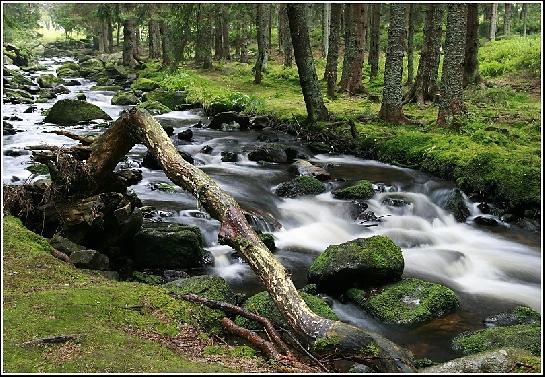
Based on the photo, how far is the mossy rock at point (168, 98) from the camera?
25641mm

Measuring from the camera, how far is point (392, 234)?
35.9 ft

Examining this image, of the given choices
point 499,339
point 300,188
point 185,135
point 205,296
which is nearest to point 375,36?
point 185,135

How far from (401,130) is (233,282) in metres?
9.95

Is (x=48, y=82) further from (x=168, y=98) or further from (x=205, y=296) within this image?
(x=205, y=296)

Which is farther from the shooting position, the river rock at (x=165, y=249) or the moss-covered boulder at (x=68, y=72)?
the moss-covered boulder at (x=68, y=72)

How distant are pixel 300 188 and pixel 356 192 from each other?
1390 mm

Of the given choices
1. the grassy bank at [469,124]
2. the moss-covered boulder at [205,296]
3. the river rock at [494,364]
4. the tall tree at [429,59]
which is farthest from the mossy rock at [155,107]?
the river rock at [494,364]

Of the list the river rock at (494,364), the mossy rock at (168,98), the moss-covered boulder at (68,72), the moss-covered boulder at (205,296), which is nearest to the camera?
the river rock at (494,364)

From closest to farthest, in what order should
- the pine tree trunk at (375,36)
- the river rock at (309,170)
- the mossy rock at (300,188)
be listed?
the mossy rock at (300,188) → the river rock at (309,170) → the pine tree trunk at (375,36)

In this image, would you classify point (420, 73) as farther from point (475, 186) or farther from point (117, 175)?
point (117, 175)

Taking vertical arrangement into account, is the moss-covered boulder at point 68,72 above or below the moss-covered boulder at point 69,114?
above

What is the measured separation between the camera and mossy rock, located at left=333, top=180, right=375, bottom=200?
12672 millimetres

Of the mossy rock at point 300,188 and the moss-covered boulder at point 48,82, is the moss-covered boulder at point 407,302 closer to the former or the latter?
the mossy rock at point 300,188

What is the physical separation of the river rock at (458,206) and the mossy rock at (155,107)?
15.3 m
